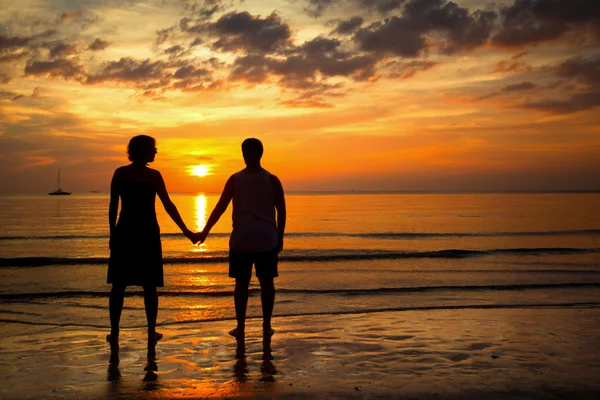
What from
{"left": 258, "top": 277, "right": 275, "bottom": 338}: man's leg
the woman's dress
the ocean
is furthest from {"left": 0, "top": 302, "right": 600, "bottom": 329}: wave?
the woman's dress

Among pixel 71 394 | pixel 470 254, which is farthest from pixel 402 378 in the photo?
pixel 470 254

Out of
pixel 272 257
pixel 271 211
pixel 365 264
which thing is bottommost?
pixel 365 264

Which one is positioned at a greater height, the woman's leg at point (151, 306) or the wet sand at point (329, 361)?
the woman's leg at point (151, 306)

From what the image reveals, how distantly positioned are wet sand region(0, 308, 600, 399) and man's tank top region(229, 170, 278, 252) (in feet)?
4.00

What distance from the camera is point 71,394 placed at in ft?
14.3

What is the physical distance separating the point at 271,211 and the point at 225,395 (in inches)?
87.6

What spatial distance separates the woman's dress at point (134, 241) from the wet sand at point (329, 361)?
88 cm

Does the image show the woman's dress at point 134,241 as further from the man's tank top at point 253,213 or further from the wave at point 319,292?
the wave at point 319,292

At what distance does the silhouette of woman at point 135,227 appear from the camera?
5.62 metres

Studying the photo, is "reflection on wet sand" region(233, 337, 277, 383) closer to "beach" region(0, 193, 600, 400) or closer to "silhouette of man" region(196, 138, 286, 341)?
"beach" region(0, 193, 600, 400)

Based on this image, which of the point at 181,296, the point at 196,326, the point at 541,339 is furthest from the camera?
the point at 181,296

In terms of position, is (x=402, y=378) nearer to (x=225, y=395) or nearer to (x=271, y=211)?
(x=225, y=395)

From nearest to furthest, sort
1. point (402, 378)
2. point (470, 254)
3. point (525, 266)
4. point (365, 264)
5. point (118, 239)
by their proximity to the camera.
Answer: point (402, 378) < point (118, 239) < point (525, 266) < point (365, 264) < point (470, 254)


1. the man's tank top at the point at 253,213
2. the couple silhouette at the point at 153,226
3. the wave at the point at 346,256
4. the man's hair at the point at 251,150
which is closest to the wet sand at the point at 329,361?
the couple silhouette at the point at 153,226
